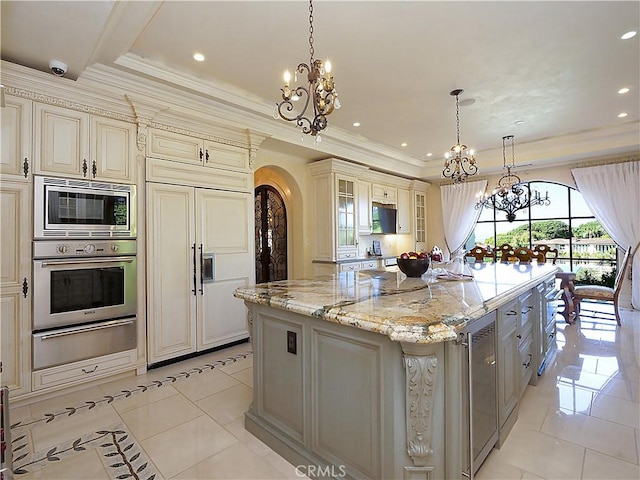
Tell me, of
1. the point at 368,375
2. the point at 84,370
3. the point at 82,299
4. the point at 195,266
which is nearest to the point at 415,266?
the point at 368,375

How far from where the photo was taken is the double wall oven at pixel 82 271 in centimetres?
263

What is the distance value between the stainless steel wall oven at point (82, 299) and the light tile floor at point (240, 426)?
0.39 metres

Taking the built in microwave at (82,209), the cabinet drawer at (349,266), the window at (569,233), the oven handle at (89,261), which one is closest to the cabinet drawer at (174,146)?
the built in microwave at (82,209)

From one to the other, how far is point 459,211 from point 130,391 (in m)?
7.16

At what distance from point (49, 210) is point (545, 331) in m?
4.54

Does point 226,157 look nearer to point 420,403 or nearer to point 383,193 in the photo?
point 420,403

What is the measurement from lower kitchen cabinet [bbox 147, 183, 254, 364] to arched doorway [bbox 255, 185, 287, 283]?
1733 millimetres

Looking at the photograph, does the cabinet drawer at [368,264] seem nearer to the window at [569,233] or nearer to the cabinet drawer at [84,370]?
the window at [569,233]

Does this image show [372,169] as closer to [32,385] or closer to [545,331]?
[545,331]

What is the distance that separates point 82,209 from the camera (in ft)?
9.30

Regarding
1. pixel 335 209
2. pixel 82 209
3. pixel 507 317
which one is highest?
pixel 335 209

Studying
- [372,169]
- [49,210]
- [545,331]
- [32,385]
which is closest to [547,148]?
[372,169]

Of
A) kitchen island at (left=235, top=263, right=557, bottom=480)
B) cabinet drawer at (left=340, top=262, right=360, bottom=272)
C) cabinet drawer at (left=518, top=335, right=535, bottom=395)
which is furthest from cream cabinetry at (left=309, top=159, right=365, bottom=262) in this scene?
kitchen island at (left=235, top=263, right=557, bottom=480)

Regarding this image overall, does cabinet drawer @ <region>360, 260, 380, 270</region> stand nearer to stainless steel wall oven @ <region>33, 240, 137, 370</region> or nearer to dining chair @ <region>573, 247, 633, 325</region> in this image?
dining chair @ <region>573, 247, 633, 325</region>
